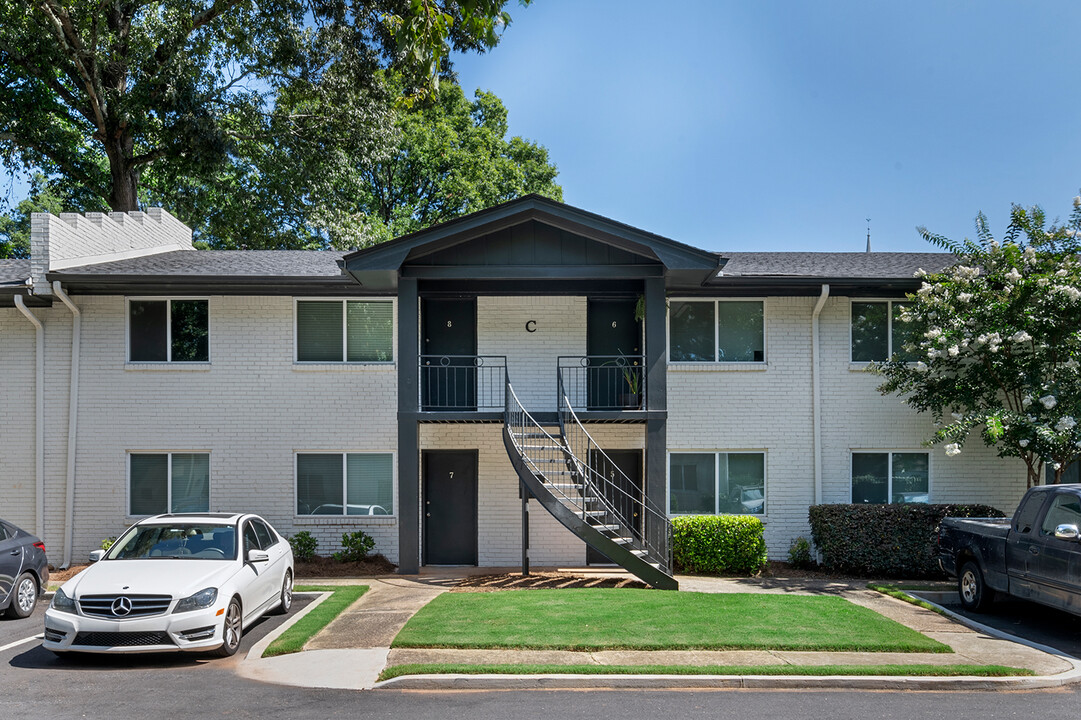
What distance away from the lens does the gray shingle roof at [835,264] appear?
1526 cm

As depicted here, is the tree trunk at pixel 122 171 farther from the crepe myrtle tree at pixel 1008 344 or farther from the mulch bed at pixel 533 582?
the crepe myrtle tree at pixel 1008 344

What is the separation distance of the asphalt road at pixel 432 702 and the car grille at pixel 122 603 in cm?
56

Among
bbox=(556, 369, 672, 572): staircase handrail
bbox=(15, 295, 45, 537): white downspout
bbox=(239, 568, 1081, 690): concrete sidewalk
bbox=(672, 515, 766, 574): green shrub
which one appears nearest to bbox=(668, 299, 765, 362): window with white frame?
bbox=(556, 369, 672, 572): staircase handrail

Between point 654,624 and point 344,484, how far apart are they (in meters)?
7.53

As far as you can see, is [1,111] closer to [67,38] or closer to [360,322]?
[67,38]

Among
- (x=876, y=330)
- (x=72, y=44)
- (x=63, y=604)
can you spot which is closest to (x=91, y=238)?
(x=63, y=604)

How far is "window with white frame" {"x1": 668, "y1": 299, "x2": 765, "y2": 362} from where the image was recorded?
15617 millimetres

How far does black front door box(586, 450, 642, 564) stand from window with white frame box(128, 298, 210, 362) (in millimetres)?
7603

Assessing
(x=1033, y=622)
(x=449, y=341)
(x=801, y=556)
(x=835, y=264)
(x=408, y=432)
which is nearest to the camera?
(x=1033, y=622)

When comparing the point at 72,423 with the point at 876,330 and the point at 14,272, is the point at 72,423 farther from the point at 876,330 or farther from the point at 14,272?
the point at 876,330

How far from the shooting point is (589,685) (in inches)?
309

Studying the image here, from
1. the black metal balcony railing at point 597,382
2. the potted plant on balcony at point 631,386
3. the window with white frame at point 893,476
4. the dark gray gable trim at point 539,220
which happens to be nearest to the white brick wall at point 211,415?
the dark gray gable trim at point 539,220

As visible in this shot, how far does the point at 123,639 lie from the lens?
841 cm

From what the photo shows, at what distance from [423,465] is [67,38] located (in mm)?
16763
